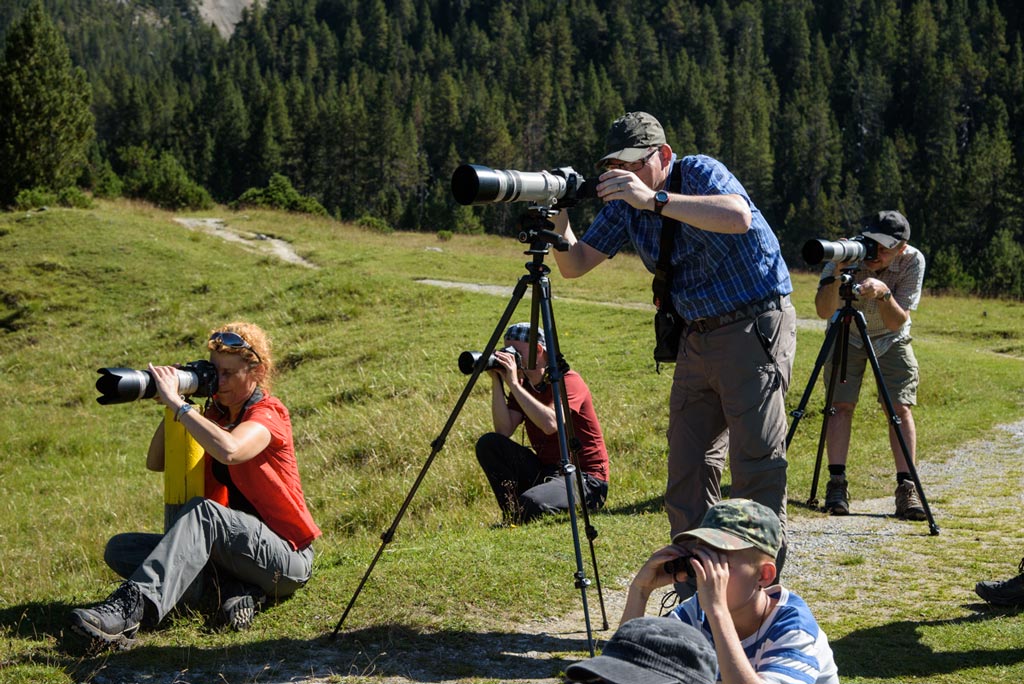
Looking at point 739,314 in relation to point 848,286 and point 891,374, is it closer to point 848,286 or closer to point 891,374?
point 848,286

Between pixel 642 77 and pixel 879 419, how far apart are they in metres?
124

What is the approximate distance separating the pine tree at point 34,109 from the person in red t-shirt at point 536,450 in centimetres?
Answer: 3865

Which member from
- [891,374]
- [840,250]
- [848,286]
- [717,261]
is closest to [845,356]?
[891,374]

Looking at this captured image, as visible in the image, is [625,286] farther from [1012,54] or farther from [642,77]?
[642,77]

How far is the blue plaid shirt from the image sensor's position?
169 inches

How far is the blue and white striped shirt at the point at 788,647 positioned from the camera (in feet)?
8.35

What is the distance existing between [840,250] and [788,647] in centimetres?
395

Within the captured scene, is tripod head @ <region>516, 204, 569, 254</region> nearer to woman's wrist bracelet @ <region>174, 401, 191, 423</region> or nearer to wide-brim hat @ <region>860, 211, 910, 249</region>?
woman's wrist bracelet @ <region>174, 401, 191, 423</region>

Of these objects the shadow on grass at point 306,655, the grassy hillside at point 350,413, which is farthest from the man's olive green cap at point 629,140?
the grassy hillside at point 350,413

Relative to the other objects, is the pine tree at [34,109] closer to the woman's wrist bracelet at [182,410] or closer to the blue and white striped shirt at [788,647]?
the woman's wrist bracelet at [182,410]

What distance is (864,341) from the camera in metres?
6.70

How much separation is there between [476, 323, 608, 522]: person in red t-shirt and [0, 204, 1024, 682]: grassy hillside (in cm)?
28

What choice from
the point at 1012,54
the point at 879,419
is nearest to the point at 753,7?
the point at 1012,54

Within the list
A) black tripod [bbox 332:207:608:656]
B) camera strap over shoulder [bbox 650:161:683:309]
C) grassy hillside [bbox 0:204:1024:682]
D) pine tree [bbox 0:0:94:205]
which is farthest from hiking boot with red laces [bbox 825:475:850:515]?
pine tree [bbox 0:0:94:205]
